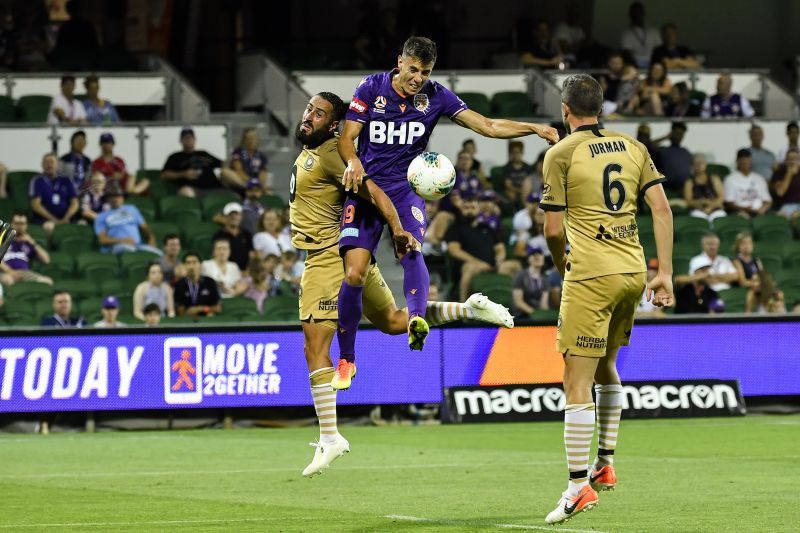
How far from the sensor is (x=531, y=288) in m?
20.5

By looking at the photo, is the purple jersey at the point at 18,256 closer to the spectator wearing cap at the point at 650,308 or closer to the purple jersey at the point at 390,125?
the spectator wearing cap at the point at 650,308

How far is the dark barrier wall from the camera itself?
18016 millimetres

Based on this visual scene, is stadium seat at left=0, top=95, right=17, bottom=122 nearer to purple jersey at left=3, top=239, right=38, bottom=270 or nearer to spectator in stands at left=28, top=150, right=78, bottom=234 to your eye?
spectator in stands at left=28, top=150, right=78, bottom=234

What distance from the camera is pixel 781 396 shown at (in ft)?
63.8

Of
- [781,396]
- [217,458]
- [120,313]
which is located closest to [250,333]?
[120,313]

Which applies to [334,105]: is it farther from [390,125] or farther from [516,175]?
[516,175]

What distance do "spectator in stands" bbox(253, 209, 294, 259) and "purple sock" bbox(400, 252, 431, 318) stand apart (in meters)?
10.2

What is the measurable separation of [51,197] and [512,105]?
796cm

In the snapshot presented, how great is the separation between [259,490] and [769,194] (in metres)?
14.6

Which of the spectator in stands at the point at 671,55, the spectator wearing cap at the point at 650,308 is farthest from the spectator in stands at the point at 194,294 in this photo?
the spectator in stands at the point at 671,55

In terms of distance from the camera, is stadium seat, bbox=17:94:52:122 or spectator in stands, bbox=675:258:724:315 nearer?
spectator in stands, bbox=675:258:724:315

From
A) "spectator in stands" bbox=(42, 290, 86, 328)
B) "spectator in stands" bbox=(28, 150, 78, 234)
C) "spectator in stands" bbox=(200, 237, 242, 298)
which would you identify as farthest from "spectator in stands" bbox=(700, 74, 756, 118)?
"spectator in stands" bbox=(42, 290, 86, 328)

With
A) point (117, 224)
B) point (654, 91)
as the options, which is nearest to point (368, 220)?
point (117, 224)

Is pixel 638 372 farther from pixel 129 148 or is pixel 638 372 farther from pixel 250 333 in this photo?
pixel 129 148
